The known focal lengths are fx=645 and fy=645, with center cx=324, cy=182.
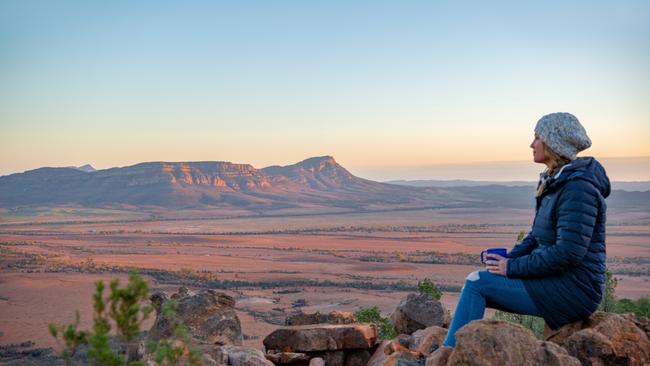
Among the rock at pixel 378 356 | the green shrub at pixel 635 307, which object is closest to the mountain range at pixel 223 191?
the green shrub at pixel 635 307

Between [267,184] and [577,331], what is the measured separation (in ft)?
447

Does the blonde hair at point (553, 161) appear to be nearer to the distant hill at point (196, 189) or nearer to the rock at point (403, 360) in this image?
the rock at point (403, 360)

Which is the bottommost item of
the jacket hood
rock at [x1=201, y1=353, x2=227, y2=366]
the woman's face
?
rock at [x1=201, y1=353, x2=227, y2=366]

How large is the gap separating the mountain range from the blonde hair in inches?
4097

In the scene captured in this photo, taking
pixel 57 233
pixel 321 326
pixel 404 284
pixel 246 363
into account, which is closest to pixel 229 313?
pixel 321 326

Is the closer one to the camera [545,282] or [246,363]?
[545,282]

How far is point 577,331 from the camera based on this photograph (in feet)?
15.0

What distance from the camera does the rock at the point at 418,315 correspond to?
9359 millimetres

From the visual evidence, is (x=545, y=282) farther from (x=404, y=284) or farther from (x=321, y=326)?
(x=404, y=284)

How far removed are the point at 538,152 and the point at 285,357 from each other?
385cm

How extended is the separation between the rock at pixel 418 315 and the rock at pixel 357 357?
195 centimetres

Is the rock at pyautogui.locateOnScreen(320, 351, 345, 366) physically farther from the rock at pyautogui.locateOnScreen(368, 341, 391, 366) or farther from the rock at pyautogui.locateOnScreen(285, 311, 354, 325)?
the rock at pyautogui.locateOnScreen(285, 311, 354, 325)

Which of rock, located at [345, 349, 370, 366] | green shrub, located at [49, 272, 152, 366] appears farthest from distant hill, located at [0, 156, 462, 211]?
green shrub, located at [49, 272, 152, 366]

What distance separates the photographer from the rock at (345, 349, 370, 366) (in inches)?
297
